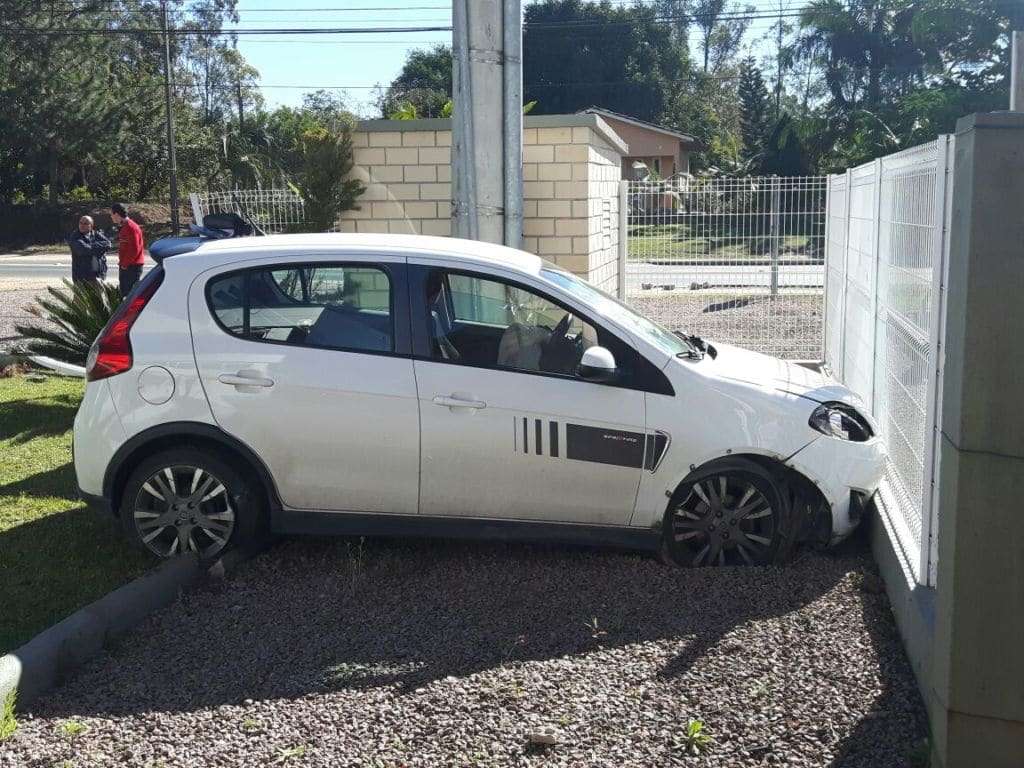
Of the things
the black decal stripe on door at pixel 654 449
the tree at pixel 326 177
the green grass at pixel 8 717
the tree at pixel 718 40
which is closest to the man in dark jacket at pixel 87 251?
the tree at pixel 326 177

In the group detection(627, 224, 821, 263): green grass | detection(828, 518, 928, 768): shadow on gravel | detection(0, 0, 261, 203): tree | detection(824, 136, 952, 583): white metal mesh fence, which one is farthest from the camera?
detection(0, 0, 261, 203): tree

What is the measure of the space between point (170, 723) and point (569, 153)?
27.7 feet

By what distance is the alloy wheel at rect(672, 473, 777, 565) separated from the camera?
5.80 m

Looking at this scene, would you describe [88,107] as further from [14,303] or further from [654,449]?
[654,449]

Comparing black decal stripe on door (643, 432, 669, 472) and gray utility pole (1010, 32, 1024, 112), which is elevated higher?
gray utility pole (1010, 32, 1024, 112)

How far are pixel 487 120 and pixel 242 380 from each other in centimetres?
394

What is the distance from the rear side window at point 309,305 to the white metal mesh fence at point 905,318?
8.20 ft

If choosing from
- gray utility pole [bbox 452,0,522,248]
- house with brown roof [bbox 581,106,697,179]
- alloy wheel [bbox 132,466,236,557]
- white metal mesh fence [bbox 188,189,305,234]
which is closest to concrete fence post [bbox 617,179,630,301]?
white metal mesh fence [bbox 188,189,305,234]

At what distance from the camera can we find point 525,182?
1176 cm

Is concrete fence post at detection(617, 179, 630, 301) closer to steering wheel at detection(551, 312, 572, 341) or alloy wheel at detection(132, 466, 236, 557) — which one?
steering wheel at detection(551, 312, 572, 341)

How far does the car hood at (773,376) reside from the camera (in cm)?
593

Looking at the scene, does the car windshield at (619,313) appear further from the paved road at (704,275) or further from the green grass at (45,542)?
the paved road at (704,275)

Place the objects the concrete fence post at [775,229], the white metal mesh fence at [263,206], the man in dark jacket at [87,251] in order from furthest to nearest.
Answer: the man in dark jacket at [87,251]
the concrete fence post at [775,229]
the white metal mesh fence at [263,206]

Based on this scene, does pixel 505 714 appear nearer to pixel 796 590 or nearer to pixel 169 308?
pixel 796 590
